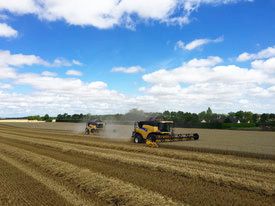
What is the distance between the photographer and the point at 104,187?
11.2 m

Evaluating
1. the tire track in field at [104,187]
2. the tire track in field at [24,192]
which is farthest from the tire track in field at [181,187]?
the tire track in field at [24,192]

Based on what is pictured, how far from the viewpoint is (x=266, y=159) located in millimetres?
18672

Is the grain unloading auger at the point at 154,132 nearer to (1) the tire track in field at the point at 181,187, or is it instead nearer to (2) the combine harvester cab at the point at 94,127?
(1) the tire track in field at the point at 181,187

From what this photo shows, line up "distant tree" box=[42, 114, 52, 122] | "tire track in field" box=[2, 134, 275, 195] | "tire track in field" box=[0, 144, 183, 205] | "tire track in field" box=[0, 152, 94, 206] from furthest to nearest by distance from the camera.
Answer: "distant tree" box=[42, 114, 52, 122] → "tire track in field" box=[2, 134, 275, 195] → "tire track in field" box=[0, 152, 94, 206] → "tire track in field" box=[0, 144, 183, 205]

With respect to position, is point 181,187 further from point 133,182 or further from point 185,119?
point 185,119

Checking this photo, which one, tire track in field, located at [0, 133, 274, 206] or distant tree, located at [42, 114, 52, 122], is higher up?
distant tree, located at [42, 114, 52, 122]

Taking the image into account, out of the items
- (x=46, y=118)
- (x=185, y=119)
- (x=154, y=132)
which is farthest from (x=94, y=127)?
(x=46, y=118)

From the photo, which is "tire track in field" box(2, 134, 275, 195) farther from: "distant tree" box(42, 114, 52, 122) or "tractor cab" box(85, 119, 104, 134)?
"distant tree" box(42, 114, 52, 122)

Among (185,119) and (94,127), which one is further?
(185,119)

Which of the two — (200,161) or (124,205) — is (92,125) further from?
(124,205)

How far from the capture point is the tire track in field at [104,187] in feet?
31.5

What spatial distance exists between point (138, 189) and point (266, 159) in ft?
33.9

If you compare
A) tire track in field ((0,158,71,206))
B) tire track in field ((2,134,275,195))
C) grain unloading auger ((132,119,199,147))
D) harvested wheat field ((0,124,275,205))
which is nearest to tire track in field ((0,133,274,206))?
harvested wheat field ((0,124,275,205))

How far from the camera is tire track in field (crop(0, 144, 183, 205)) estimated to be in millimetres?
9589
